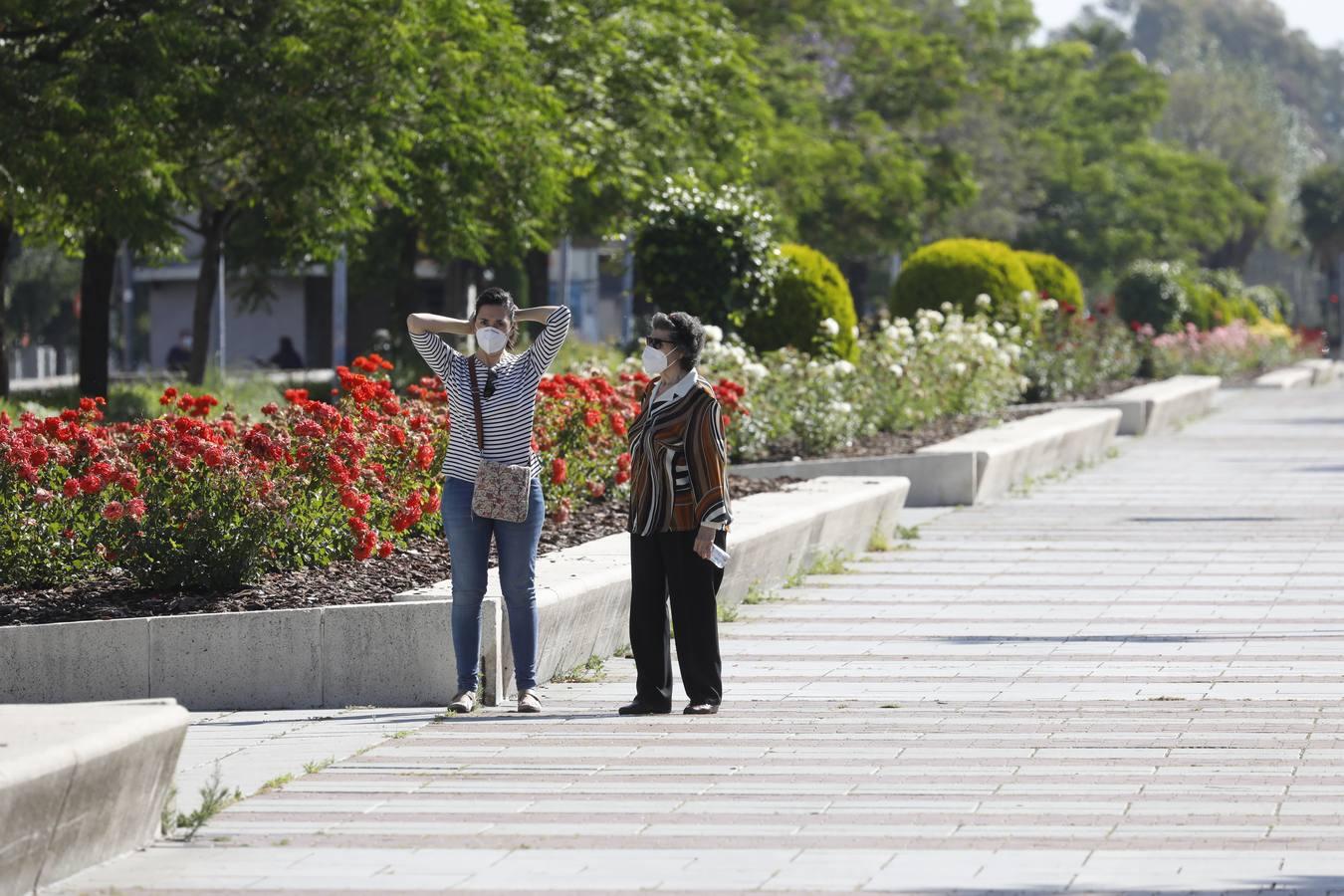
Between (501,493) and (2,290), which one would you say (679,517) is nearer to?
(501,493)

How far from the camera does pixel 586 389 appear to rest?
13508 mm

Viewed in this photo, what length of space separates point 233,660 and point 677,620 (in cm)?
177

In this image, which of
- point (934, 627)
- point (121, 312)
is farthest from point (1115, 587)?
point (121, 312)

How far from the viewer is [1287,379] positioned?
4675 centimetres

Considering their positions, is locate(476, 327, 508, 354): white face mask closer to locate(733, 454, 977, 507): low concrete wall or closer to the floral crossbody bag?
the floral crossbody bag

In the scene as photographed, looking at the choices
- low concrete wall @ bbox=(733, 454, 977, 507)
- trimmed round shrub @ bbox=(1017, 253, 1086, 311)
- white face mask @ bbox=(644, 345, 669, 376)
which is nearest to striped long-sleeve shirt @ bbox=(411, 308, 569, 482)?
white face mask @ bbox=(644, 345, 669, 376)

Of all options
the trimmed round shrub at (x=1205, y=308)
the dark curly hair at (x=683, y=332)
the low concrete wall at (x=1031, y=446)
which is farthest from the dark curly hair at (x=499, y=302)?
the trimmed round shrub at (x=1205, y=308)

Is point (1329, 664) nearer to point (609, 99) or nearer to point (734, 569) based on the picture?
point (734, 569)

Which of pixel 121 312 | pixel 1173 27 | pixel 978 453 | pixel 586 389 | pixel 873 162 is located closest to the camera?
pixel 586 389

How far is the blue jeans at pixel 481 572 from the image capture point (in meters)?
9.03

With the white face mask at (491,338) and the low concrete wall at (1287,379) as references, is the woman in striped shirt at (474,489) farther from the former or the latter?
the low concrete wall at (1287,379)

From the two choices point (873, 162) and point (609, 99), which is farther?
point (873, 162)

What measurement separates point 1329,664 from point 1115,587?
318 cm

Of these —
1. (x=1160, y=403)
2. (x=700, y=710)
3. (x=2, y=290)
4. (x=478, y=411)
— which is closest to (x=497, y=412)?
(x=478, y=411)
